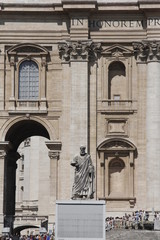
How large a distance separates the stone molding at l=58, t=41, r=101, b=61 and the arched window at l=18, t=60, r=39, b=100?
1952mm

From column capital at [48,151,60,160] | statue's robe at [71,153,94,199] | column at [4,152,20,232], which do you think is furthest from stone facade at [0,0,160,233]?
statue's robe at [71,153,94,199]

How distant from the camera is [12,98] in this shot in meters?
59.0

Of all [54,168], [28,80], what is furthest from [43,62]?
[54,168]

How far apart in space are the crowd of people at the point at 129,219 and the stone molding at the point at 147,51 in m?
8.56

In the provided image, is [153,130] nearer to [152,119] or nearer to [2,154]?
[152,119]

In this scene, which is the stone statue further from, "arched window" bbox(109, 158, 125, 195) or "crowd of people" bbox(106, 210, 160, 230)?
"arched window" bbox(109, 158, 125, 195)

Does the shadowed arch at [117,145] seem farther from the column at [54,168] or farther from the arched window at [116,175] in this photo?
the column at [54,168]

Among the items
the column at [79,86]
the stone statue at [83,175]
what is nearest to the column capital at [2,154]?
the column at [79,86]

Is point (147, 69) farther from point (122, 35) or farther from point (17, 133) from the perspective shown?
point (17, 133)

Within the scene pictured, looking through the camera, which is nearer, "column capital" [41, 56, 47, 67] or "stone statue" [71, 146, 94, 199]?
"stone statue" [71, 146, 94, 199]

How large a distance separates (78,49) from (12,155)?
8461 millimetres

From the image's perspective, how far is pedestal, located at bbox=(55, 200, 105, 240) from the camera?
3841cm

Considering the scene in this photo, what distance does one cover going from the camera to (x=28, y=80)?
59531mm

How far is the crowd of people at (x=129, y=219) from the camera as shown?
52.2 m
